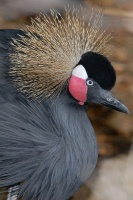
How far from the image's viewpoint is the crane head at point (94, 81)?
49.6 inches

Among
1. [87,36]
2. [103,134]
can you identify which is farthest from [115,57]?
[87,36]

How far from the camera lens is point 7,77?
1.34m

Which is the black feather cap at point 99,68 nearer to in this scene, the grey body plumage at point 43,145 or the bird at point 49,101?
the bird at point 49,101

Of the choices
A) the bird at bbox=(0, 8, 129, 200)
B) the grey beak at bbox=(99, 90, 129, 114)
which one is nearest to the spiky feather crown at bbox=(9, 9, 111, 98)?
the bird at bbox=(0, 8, 129, 200)

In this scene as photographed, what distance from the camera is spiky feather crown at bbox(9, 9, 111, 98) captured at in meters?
1.31

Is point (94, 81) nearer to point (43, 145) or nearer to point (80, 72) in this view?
point (80, 72)

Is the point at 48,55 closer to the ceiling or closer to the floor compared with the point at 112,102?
closer to the ceiling

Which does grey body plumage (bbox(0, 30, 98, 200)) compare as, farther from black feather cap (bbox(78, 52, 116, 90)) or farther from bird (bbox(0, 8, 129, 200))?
black feather cap (bbox(78, 52, 116, 90))

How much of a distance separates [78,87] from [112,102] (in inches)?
3.5

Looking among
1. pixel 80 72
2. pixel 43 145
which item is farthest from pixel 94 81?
pixel 43 145

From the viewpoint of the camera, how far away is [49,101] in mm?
1348

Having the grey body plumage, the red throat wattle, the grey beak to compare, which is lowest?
the grey body plumage

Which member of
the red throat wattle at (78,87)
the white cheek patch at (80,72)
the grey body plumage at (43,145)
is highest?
the white cheek patch at (80,72)

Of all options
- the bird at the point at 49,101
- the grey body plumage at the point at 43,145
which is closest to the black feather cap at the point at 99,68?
the bird at the point at 49,101
